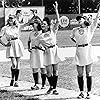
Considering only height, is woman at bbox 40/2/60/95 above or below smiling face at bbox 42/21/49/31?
below

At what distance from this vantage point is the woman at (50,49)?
859 cm

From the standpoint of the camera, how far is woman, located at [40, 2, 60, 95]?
8594 millimetres

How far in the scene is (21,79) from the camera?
1098cm

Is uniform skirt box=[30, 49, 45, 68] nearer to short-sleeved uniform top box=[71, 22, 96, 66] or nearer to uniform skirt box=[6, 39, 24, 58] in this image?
uniform skirt box=[6, 39, 24, 58]

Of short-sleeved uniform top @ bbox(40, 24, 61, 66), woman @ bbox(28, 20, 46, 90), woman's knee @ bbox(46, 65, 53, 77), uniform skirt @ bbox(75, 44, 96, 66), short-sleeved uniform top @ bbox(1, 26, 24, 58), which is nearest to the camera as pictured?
uniform skirt @ bbox(75, 44, 96, 66)

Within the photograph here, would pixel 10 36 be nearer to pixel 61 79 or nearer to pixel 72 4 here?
pixel 61 79

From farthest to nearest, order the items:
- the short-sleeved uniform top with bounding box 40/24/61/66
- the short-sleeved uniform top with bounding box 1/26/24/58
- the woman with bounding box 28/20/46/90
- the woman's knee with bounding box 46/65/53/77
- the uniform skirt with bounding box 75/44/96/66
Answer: the short-sleeved uniform top with bounding box 1/26/24/58 → the woman with bounding box 28/20/46/90 → the woman's knee with bounding box 46/65/53/77 → the short-sleeved uniform top with bounding box 40/24/61/66 → the uniform skirt with bounding box 75/44/96/66

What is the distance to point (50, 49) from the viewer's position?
28.3 feet

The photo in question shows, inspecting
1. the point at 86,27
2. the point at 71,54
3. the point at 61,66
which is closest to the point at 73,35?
the point at 86,27

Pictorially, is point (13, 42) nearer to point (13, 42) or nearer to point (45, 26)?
point (13, 42)

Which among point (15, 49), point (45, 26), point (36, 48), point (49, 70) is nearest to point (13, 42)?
point (15, 49)

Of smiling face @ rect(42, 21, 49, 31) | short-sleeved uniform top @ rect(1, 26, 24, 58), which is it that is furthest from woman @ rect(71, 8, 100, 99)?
short-sleeved uniform top @ rect(1, 26, 24, 58)

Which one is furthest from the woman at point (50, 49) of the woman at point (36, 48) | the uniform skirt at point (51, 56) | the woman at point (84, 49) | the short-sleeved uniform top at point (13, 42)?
the short-sleeved uniform top at point (13, 42)

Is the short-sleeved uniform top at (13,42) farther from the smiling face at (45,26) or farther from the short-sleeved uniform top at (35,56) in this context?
the smiling face at (45,26)
